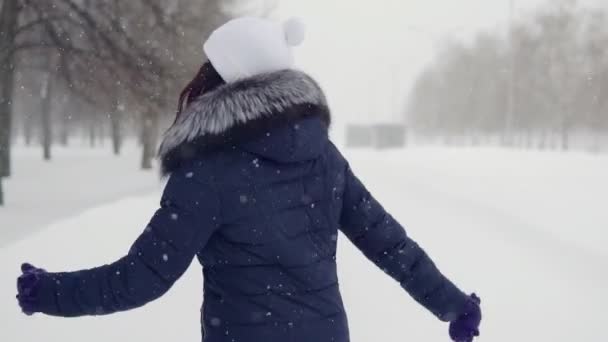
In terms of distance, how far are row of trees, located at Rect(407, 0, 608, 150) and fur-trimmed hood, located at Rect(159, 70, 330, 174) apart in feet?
69.7

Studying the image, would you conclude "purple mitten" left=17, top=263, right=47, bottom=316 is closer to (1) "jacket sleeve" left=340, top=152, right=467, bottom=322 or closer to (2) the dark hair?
(2) the dark hair

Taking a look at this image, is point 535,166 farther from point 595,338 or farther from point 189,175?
point 189,175

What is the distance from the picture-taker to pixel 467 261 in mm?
7277

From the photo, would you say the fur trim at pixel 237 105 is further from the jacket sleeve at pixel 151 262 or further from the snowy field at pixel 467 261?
the snowy field at pixel 467 261

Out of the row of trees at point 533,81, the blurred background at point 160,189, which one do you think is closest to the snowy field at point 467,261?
the blurred background at point 160,189

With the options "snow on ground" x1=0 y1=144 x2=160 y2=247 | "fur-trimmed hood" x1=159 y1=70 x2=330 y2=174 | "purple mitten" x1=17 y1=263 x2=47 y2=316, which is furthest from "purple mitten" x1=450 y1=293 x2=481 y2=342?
"snow on ground" x1=0 y1=144 x2=160 y2=247

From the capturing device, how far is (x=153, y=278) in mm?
1871

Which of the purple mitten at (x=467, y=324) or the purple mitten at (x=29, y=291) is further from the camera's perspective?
the purple mitten at (x=467, y=324)

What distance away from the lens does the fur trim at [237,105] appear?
189 cm

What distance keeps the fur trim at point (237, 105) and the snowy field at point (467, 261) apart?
2956 mm

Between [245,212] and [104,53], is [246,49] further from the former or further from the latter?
[104,53]

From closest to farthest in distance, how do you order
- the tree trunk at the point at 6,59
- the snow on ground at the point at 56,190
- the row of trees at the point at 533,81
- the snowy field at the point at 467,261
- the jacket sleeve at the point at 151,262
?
the jacket sleeve at the point at 151,262 → the snowy field at the point at 467,261 → the snow on ground at the point at 56,190 → the tree trunk at the point at 6,59 → the row of trees at the point at 533,81

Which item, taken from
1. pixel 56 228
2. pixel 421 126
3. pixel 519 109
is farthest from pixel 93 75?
pixel 421 126

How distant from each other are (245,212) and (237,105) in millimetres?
315
